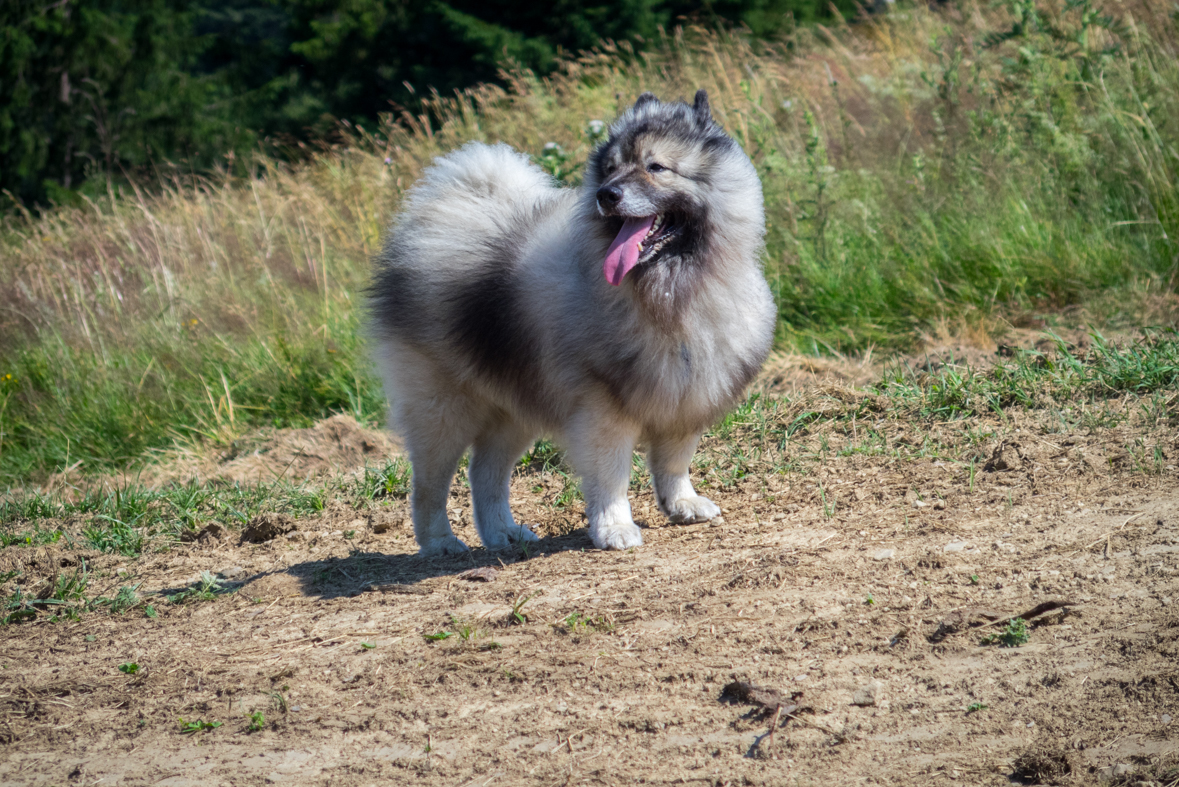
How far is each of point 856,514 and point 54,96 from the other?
17547 millimetres

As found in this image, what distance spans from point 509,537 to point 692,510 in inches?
35.4

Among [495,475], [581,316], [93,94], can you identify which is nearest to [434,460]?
[495,475]

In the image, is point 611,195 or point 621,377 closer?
point 611,195

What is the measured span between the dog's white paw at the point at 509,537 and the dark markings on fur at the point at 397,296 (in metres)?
1.01

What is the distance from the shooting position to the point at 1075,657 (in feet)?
8.22

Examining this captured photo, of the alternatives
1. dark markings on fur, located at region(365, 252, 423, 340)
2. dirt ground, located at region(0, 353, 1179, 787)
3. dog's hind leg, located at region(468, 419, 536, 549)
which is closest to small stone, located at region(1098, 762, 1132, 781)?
dirt ground, located at region(0, 353, 1179, 787)

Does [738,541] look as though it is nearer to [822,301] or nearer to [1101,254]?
[822,301]

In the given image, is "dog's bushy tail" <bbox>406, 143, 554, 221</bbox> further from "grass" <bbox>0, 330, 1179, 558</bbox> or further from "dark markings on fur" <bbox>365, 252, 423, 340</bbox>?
"grass" <bbox>0, 330, 1179, 558</bbox>

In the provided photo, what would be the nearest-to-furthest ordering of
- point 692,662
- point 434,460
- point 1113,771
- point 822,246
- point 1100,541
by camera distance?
point 1113,771, point 692,662, point 1100,541, point 434,460, point 822,246

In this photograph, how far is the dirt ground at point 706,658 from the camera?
234cm

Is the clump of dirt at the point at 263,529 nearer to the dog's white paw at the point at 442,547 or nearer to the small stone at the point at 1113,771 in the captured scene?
the dog's white paw at the point at 442,547

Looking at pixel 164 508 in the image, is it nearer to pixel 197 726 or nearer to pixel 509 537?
pixel 509 537

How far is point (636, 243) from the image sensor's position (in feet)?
11.9

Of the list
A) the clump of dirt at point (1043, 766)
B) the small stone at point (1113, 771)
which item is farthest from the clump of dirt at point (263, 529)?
the small stone at point (1113, 771)
